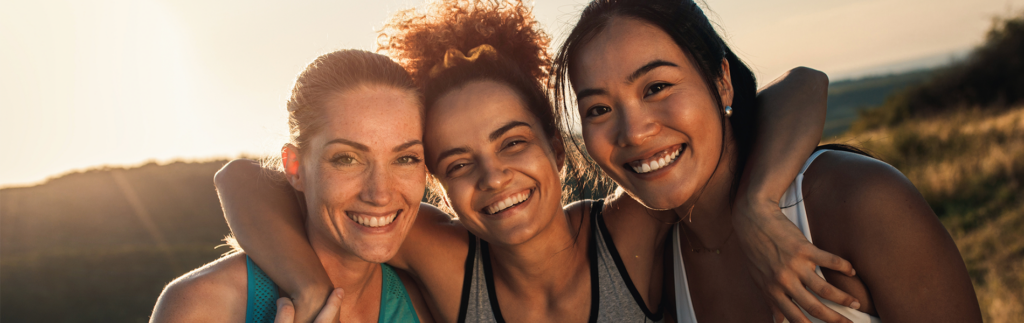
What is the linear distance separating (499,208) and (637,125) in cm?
81

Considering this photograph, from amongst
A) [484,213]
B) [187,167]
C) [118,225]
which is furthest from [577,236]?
[187,167]

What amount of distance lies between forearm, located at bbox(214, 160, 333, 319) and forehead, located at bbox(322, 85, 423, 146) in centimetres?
58

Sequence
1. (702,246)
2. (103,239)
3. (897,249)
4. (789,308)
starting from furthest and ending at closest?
(103,239)
(702,246)
(789,308)
(897,249)

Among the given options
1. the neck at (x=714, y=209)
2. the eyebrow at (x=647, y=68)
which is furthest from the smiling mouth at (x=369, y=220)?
the neck at (x=714, y=209)

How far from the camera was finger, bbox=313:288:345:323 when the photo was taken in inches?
88.9

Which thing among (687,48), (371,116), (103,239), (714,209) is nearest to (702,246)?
(714,209)

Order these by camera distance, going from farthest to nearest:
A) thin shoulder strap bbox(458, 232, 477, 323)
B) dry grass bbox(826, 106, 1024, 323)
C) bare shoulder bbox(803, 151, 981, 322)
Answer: dry grass bbox(826, 106, 1024, 323) < thin shoulder strap bbox(458, 232, 477, 323) < bare shoulder bbox(803, 151, 981, 322)

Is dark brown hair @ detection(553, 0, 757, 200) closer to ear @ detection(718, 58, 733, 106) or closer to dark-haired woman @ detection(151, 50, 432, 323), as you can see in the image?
ear @ detection(718, 58, 733, 106)

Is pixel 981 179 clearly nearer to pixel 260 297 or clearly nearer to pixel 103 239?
pixel 260 297

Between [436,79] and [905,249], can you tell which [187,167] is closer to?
[436,79]

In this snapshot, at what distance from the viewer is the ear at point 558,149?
3.11 metres

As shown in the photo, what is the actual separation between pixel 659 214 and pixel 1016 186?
12.0m

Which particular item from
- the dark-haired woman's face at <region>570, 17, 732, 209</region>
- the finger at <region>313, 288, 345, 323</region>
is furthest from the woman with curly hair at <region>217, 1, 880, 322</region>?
the dark-haired woman's face at <region>570, 17, 732, 209</region>

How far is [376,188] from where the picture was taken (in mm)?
2420
